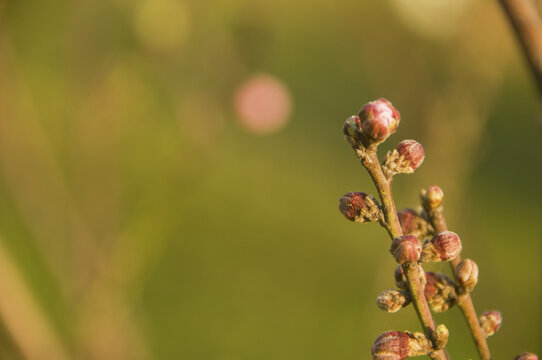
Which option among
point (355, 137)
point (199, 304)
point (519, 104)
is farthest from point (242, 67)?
point (519, 104)

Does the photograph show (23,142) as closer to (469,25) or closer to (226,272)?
(469,25)

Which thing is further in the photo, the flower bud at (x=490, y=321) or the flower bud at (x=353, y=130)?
the flower bud at (x=490, y=321)

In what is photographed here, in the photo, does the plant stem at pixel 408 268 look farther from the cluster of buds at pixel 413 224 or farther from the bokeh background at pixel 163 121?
the bokeh background at pixel 163 121

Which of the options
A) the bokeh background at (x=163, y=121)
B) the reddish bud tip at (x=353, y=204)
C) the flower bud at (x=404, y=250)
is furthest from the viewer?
Result: the bokeh background at (x=163, y=121)

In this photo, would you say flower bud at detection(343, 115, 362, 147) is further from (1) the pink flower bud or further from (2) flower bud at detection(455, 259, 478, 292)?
(2) flower bud at detection(455, 259, 478, 292)

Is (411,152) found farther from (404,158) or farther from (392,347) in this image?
(392,347)

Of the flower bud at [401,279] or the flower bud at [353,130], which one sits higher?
the flower bud at [353,130]

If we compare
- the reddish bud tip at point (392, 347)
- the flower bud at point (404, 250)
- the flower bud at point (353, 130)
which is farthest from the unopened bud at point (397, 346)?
the flower bud at point (353, 130)

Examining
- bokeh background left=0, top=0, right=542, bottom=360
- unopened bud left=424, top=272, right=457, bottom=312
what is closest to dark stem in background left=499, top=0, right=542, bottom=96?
bokeh background left=0, top=0, right=542, bottom=360
